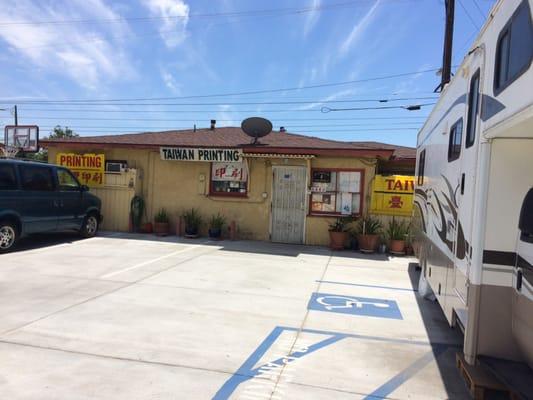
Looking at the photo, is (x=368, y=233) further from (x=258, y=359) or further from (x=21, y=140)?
(x=21, y=140)

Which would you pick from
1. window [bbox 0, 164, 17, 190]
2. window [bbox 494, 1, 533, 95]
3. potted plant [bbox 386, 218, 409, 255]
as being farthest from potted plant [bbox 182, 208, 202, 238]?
window [bbox 494, 1, 533, 95]

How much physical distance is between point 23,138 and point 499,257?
16846 mm

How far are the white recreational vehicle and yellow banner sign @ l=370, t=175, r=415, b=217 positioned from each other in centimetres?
785

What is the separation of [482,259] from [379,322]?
2661 millimetres

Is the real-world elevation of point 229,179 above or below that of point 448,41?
below

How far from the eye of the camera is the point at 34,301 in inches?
225

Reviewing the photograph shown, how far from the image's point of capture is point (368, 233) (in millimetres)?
11531

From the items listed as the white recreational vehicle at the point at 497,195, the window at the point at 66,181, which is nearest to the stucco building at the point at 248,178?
the window at the point at 66,181

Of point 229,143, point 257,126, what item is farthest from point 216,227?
point 257,126

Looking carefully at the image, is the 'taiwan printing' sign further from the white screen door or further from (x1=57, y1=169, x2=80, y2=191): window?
(x1=57, y1=169, x2=80, y2=191): window

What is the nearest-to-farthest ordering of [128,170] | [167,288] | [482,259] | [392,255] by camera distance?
1. [482,259]
2. [167,288]
3. [392,255]
4. [128,170]

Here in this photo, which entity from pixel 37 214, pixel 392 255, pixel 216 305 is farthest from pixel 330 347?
pixel 37 214

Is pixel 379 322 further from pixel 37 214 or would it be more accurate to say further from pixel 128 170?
pixel 128 170

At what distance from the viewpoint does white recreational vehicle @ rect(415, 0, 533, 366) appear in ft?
9.16
